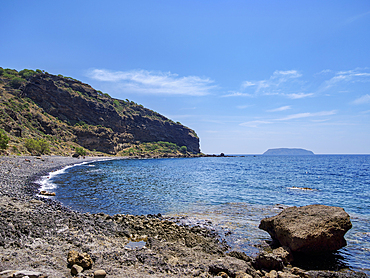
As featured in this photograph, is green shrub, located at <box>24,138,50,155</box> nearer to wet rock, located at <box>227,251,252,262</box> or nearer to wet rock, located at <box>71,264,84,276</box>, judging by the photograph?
wet rock, located at <box>71,264,84,276</box>

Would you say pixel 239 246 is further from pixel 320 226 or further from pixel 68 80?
pixel 68 80

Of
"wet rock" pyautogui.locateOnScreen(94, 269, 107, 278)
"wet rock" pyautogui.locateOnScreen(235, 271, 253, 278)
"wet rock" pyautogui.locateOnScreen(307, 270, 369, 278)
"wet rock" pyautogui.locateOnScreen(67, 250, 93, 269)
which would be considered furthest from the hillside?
"wet rock" pyautogui.locateOnScreen(307, 270, 369, 278)

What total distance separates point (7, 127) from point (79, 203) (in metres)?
70.5

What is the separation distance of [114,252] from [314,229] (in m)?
8.97

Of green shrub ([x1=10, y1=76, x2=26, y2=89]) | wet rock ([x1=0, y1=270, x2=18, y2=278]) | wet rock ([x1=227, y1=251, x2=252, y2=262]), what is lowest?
wet rock ([x1=227, y1=251, x2=252, y2=262])

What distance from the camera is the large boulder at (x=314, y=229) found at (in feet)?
30.4

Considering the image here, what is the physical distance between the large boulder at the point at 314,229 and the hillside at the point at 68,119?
67.3 meters

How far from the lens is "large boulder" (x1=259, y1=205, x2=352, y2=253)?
927 centimetres

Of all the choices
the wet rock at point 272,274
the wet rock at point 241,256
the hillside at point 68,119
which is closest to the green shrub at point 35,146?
the hillside at point 68,119

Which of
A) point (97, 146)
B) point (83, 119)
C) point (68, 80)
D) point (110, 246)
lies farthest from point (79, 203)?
point (68, 80)

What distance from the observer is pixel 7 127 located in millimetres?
67312

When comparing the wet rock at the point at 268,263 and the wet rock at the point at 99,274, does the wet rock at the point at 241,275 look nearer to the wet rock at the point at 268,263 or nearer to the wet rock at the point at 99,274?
the wet rock at the point at 268,263

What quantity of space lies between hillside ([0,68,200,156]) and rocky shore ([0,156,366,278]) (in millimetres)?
59633

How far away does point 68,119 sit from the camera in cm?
12900
